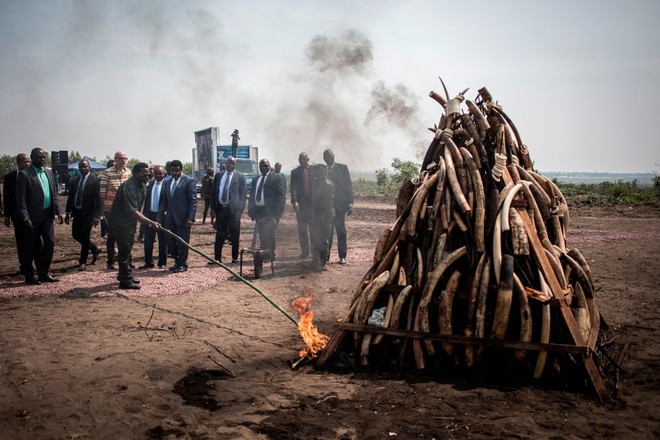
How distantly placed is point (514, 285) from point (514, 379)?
0.86 metres

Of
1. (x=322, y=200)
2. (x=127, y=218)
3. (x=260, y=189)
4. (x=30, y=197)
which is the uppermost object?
(x=260, y=189)

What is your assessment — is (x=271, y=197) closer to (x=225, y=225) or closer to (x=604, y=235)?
(x=225, y=225)

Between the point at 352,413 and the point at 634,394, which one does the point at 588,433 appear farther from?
the point at 352,413

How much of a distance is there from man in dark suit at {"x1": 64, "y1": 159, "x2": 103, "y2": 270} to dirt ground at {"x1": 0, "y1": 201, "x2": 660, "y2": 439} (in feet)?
6.42

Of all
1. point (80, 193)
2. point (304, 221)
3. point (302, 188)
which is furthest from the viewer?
point (304, 221)

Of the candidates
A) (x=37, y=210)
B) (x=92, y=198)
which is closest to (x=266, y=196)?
(x=92, y=198)

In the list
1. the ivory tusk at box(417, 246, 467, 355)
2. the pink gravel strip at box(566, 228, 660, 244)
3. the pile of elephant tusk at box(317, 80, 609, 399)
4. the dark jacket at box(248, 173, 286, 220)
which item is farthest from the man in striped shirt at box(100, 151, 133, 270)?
the pink gravel strip at box(566, 228, 660, 244)

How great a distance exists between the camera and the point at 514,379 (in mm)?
4602

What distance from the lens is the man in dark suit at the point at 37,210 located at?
819cm

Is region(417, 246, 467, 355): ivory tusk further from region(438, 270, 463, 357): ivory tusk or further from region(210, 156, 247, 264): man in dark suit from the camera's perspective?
region(210, 156, 247, 264): man in dark suit

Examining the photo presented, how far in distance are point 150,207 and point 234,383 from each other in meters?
7.00

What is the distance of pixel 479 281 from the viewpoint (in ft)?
15.5

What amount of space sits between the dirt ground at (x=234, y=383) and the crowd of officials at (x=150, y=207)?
98cm

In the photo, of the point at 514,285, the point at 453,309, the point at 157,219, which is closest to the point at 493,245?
the point at 514,285
